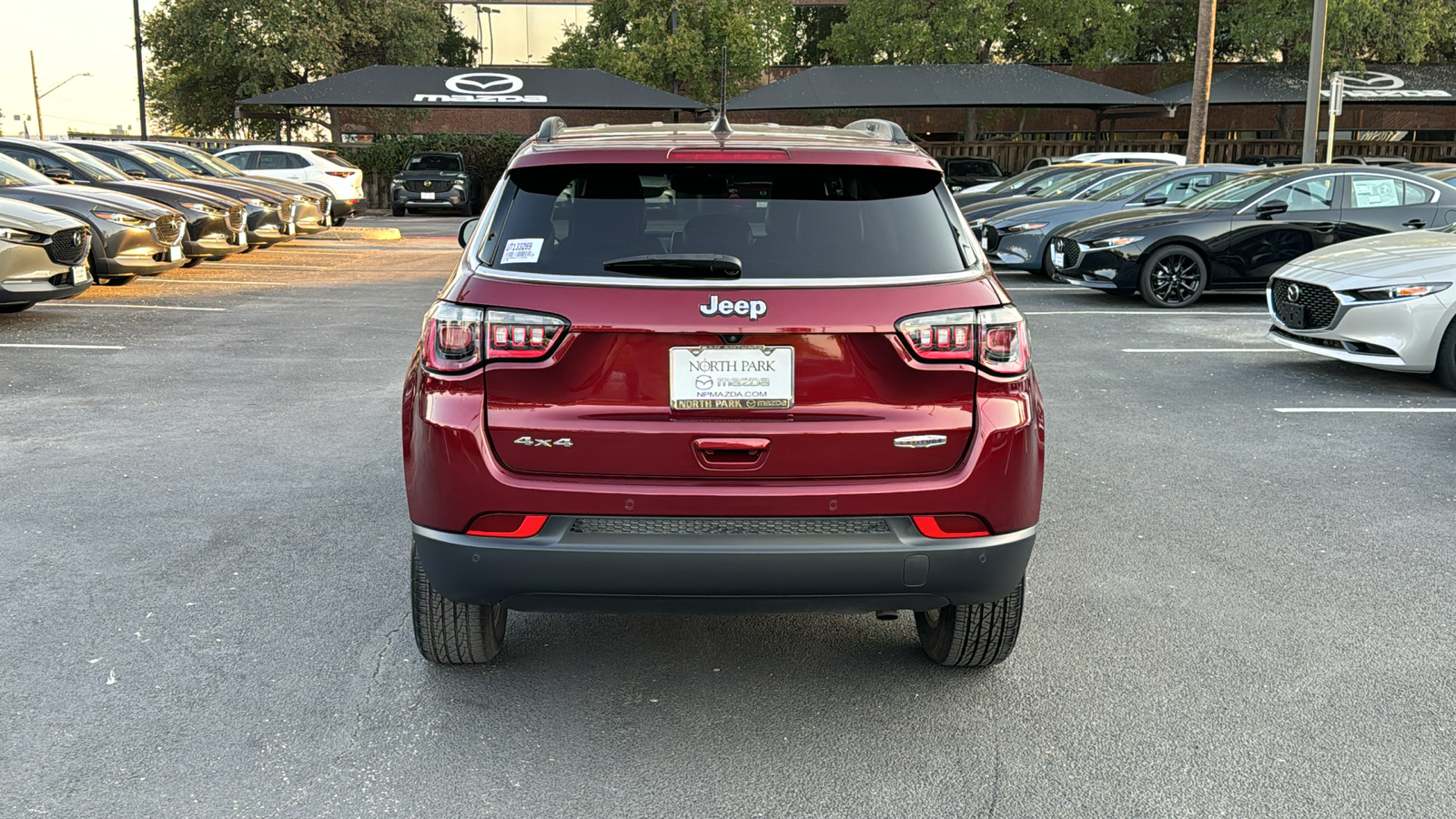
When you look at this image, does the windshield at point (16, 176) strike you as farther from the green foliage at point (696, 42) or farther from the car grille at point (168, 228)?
the green foliage at point (696, 42)

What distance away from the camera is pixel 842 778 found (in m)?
3.31

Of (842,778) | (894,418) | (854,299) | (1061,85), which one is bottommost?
(842,778)

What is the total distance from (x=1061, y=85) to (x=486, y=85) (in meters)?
14.6

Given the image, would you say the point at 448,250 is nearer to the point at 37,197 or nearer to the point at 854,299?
the point at 37,197

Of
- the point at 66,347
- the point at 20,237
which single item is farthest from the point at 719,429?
the point at 20,237

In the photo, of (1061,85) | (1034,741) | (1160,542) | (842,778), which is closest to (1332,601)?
(1160,542)

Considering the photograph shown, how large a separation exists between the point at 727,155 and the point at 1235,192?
11709 mm

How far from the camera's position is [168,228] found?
13953 mm

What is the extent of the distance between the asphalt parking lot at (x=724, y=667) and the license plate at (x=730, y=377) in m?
1.00

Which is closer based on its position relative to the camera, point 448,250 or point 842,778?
point 842,778

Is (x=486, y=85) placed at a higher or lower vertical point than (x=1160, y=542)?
higher

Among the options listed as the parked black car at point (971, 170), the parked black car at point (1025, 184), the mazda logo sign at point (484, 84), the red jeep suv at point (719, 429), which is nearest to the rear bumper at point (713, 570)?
the red jeep suv at point (719, 429)

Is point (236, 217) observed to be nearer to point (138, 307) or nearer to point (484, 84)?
point (138, 307)

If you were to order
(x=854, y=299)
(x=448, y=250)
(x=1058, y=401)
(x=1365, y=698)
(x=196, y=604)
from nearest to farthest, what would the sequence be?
Answer: 1. (x=854, y=299)
2. (x=1365, y=698)
3. (x=196, y=604)
4. (x=1058, y=401)
5. (x=448, y=250)
